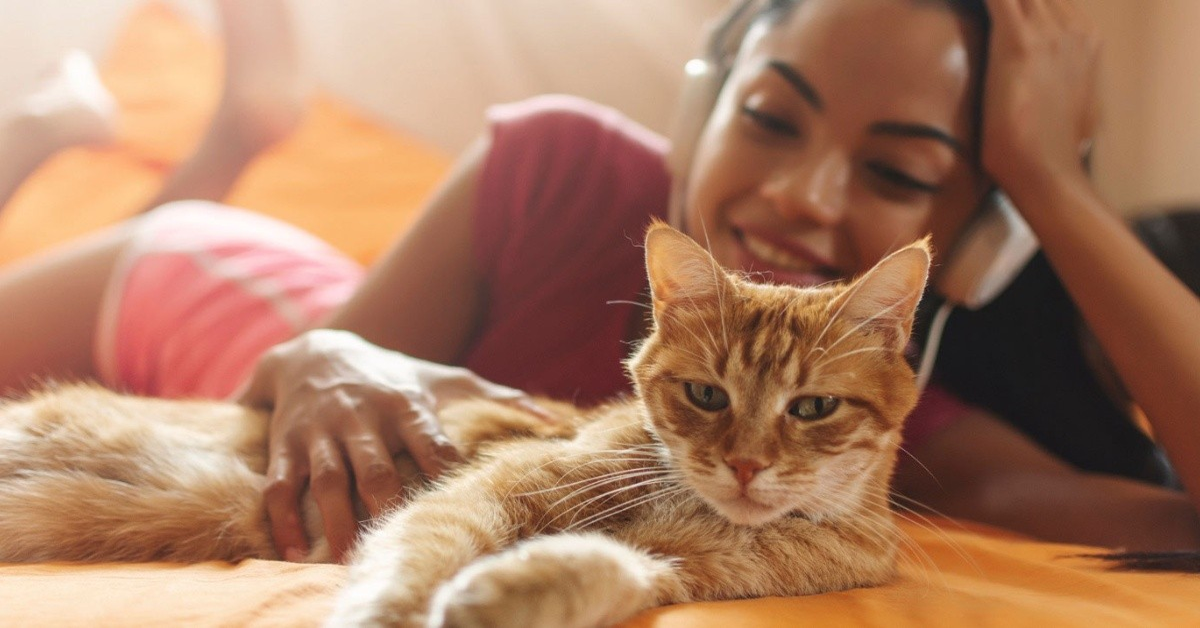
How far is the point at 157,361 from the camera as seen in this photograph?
1.84 metres

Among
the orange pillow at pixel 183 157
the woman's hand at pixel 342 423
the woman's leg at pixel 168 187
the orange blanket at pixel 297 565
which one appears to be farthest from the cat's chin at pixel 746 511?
→ the orange pillow at pixel 183 157

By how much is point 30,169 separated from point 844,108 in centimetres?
192

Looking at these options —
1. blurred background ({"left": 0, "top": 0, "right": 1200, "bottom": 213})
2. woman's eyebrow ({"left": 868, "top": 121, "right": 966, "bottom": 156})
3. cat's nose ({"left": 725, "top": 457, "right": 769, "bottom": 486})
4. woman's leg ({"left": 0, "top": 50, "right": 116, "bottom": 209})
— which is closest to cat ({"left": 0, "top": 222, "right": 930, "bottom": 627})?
cat's nose ({"left": 725, "top": 457, "right": 769, "bottom": 486})

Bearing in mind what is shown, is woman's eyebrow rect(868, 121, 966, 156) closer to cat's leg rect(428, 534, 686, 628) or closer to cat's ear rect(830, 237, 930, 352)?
cat's ear rect(830, 237, 930, 352)

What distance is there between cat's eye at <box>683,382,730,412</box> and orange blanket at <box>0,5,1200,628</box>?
9.4 inches

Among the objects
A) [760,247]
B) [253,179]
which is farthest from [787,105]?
[253,179]

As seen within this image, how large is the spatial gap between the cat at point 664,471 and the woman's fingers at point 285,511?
0.03 m

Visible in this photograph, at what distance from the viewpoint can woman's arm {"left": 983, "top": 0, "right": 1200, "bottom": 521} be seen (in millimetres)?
1282

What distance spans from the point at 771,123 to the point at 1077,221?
0.52m

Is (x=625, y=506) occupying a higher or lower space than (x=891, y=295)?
lower

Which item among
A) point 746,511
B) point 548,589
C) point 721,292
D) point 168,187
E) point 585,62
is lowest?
point 746,511

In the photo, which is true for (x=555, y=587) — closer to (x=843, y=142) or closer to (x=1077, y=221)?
(x=843, y=142)

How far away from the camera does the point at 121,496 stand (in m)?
1.10

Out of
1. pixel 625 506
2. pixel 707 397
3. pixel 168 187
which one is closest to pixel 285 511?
pixel 625 506
